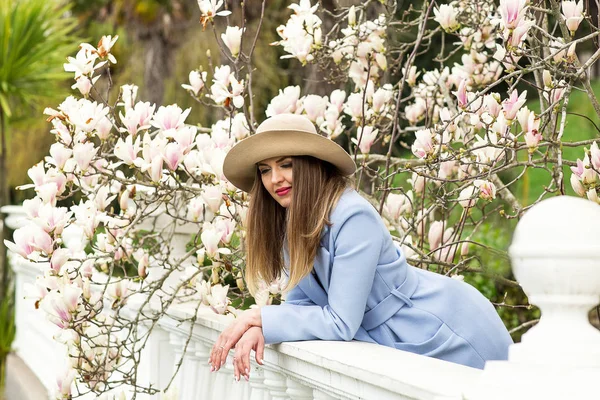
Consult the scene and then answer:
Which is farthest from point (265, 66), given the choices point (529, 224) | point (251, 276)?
Result: point (529, 224)

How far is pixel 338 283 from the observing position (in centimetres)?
229

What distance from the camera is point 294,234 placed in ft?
8.04

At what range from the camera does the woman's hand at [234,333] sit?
2.31 m

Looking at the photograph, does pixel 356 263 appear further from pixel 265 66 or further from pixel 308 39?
pixel 265 66

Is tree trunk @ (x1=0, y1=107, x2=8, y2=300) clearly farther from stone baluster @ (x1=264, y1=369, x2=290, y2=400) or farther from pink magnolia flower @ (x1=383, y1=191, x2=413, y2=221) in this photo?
stone baluster @ (x1=264, y1=369, x2=290, y2=400)

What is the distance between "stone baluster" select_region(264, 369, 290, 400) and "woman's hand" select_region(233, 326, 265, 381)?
7cm

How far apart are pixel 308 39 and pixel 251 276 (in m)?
1.18

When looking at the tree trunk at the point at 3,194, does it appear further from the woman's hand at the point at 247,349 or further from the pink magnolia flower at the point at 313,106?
the woman's hand at the point at 247,349

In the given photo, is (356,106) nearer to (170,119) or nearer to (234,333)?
(170,119)

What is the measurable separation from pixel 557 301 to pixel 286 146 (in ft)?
4.33

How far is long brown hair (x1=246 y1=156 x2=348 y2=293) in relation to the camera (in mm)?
2432

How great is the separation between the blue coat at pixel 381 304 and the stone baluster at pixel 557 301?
3.29 feet

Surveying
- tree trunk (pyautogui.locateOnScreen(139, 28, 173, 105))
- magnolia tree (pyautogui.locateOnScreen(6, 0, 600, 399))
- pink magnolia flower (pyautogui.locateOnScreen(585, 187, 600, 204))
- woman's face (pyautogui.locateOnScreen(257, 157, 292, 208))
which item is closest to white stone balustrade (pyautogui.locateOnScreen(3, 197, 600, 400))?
woman's face (pyautogui.locateOnScreen(257, 157, 292, 208))

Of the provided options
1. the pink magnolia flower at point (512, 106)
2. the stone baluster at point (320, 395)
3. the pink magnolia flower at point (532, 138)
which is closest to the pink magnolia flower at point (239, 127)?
the pink magnolia flower at point (512, 106)
